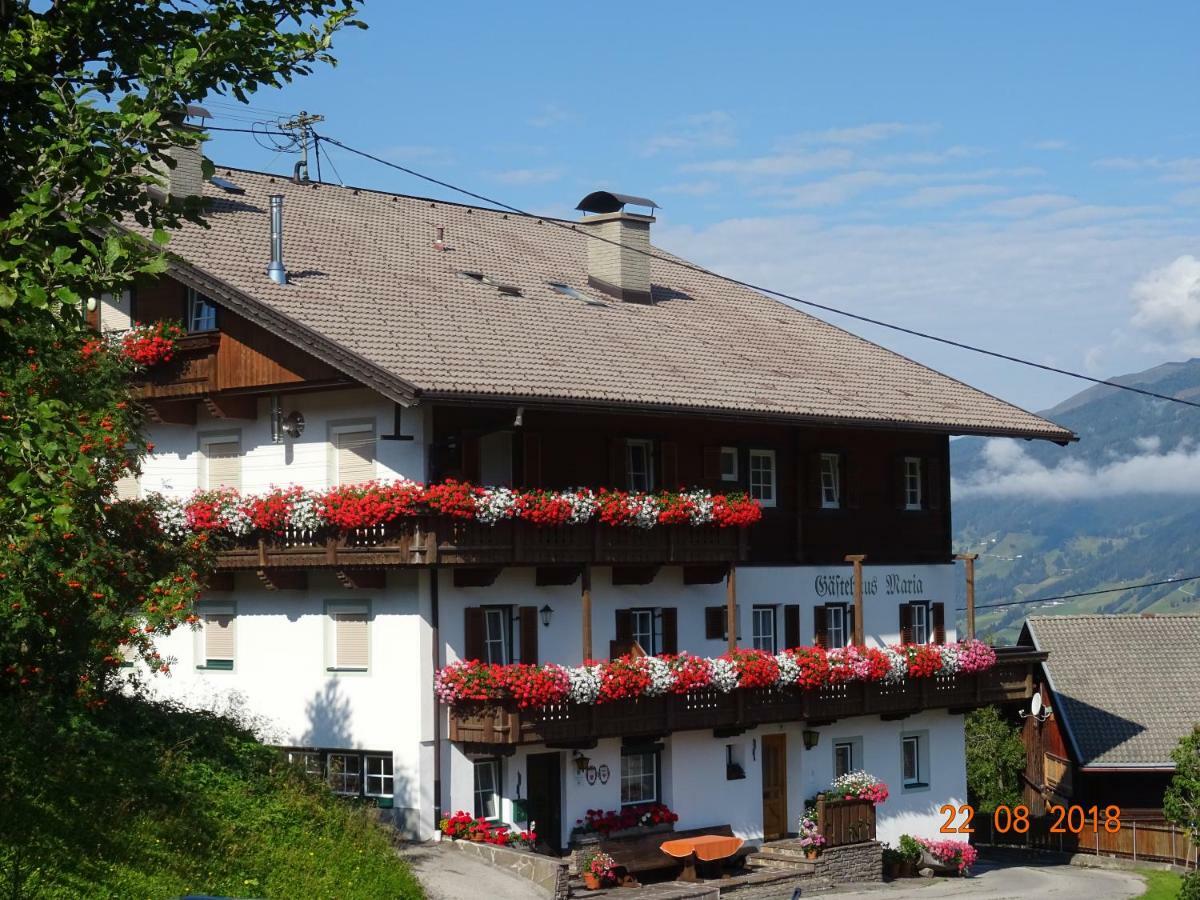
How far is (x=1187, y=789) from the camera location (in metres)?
43.9

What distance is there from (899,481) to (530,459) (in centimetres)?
1131

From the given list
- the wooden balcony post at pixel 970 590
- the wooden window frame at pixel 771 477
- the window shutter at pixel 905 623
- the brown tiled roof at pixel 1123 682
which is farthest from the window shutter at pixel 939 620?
the brown tiled roof at pixel 1123 682

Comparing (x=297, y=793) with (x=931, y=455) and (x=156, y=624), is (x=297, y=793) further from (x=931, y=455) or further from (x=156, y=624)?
(x=931, y=455)

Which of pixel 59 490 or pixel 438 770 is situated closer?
pixel 59 490

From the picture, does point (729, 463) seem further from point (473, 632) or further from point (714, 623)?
point (473, 632)

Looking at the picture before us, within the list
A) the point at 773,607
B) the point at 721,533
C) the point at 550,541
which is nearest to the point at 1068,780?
the point at 773,607

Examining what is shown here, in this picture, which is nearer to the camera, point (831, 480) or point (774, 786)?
point (774, 786)

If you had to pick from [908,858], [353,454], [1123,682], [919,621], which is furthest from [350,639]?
[1123,682]

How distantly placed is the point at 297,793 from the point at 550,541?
6610 mm

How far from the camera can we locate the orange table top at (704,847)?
105 feet

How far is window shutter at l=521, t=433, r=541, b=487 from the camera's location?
31062 mm

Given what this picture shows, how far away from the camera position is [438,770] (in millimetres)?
29641

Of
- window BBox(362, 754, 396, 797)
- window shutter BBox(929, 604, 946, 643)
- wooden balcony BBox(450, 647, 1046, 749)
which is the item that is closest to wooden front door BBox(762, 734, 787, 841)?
wooden balcony BBox(450, 647, 1046, 749)

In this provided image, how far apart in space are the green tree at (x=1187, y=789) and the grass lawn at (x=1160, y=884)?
3.93 ft
